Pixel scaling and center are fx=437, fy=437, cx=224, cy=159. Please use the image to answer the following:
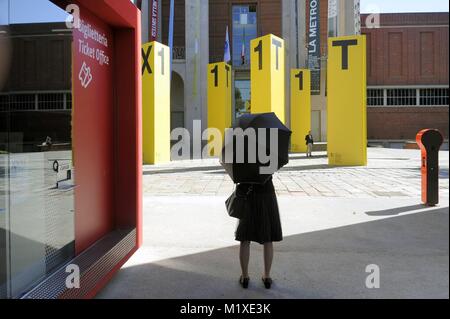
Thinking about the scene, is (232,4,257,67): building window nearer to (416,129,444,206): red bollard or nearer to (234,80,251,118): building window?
(234,80,251,118): building window

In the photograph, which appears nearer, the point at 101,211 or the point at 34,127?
the point at 34,127

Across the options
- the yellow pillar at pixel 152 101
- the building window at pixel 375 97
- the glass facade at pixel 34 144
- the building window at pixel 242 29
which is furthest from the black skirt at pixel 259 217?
the building window at pixel 375 97

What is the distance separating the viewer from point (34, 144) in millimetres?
3766

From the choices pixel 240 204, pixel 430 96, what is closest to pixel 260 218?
pixel 240 204

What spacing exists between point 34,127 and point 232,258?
2.74 m

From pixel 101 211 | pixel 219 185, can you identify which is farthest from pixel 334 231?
pixel 219 185

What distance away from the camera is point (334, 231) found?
670cm

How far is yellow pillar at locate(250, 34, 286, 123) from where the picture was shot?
63.6 ft

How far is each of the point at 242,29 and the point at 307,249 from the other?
38.5m

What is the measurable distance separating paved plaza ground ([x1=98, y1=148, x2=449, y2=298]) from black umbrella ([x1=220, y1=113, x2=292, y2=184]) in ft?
3.68

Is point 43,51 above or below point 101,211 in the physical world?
above

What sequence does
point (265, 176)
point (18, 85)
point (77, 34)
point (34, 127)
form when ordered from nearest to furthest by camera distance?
point (18, 85), point (34, 127), point (265, 176), point (77, 34)

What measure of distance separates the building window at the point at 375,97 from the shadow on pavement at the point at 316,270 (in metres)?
42.2
